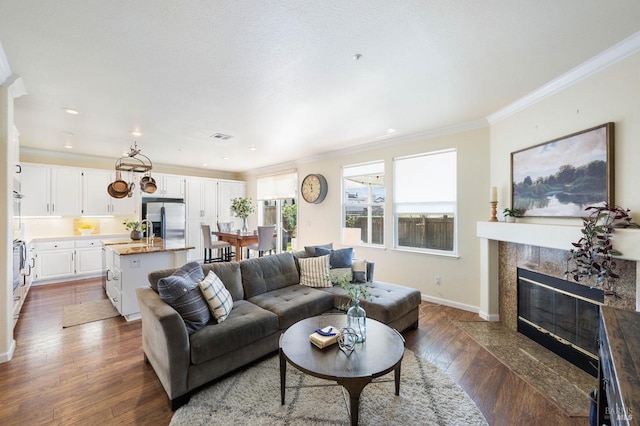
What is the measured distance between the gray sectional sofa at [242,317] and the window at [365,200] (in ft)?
5.42

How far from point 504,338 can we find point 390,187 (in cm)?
262

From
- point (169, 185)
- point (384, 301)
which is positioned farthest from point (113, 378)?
point (169, 185)

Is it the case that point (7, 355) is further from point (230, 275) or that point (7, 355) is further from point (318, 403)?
point (318, 403)

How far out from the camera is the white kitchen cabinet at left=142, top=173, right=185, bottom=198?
668 centimetres

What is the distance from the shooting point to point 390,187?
182 inches

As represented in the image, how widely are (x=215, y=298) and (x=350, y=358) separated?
1.31 m

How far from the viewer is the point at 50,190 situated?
5293 millimetres

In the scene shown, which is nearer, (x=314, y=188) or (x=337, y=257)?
(x=337, y=257)

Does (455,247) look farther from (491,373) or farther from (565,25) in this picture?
(565,25)

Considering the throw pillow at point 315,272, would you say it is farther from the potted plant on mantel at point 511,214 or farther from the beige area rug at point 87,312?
the beige area rug at point 87,312

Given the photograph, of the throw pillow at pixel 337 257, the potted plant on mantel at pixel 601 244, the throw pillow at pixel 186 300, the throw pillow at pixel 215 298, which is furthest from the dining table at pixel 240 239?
the potted plant on mantel at pixel 601 244

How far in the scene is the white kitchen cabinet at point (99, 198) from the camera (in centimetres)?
571

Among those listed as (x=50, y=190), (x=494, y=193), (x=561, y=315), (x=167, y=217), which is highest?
(x=50, y=190)

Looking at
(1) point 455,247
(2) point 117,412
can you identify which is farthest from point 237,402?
(1) point 455,247
